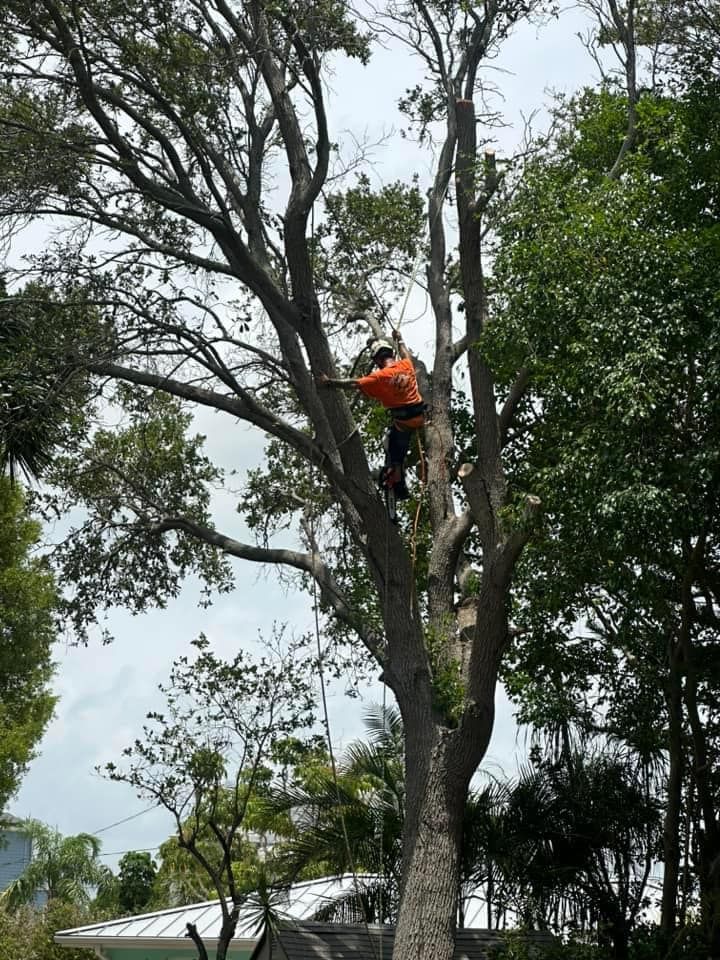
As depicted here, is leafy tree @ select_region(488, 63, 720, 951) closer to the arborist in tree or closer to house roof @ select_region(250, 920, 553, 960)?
the arborist in tree

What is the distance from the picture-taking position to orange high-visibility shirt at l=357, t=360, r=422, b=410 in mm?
10969

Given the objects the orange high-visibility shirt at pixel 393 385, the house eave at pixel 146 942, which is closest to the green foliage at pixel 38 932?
the house eave at pixel 146 942

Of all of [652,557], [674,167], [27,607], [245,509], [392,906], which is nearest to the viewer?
[652,557]

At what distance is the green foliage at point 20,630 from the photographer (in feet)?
68.6

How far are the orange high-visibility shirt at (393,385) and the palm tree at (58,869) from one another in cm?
2489

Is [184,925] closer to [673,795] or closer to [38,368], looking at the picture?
[673,795]

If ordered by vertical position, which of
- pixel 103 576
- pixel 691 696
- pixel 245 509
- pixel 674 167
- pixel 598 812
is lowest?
pixel 598 812

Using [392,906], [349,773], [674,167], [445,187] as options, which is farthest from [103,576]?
[674,167]

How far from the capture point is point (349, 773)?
48.8 ft

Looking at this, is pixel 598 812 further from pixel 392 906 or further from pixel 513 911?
pixel 392 906

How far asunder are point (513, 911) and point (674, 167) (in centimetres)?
844

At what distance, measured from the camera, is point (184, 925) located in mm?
18703

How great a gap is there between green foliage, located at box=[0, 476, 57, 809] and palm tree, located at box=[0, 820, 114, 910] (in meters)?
12.4

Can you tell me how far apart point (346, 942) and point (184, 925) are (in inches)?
253
